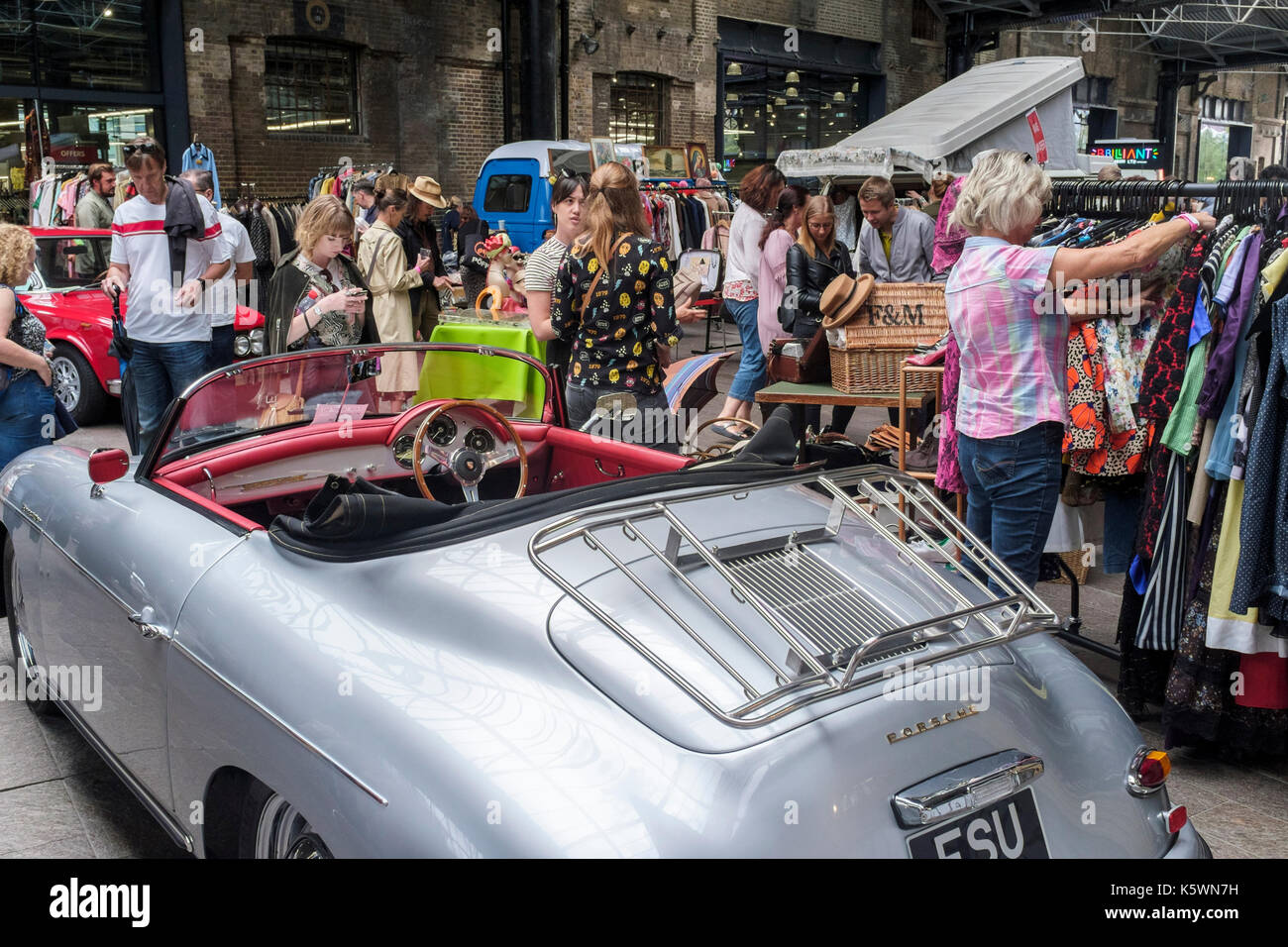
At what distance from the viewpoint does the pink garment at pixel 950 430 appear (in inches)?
175

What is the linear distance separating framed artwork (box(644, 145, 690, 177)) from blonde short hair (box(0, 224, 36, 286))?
13149mm

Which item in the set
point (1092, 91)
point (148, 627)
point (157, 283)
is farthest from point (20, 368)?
point (1092, 91)

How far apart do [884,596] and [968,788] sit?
0.50 meters

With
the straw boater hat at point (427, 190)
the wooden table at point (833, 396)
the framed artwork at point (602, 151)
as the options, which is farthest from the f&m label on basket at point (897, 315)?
the framed artwork at point (602, 151)

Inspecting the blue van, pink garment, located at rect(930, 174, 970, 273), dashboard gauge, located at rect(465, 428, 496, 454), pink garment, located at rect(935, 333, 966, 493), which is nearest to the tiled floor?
dashboard gauge, located at rect(465, 428, 496, 454)

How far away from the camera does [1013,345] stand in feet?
12.2

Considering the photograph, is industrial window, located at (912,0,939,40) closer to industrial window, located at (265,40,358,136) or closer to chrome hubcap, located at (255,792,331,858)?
industrial window, located at (265,40,358,136)

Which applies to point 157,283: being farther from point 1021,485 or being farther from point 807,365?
point 1021,485

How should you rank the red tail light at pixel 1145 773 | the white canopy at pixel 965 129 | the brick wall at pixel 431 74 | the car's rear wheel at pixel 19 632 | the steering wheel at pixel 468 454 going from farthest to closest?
the brick wall at pixel 431 74 → the white canopy at pixel 965 129 → the car's rear wheel at pixel 19 632 → the steering wheel at pixel 468 454 → the red tail light at pixel 1145 773

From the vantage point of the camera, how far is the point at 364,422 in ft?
12.5

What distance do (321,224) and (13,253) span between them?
143 cm

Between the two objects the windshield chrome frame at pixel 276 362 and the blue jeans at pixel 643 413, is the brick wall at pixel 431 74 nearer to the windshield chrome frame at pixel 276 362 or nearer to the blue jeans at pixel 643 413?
the blue jeans at pixel 643 413

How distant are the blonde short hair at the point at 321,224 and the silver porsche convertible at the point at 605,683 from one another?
307 centimetres
